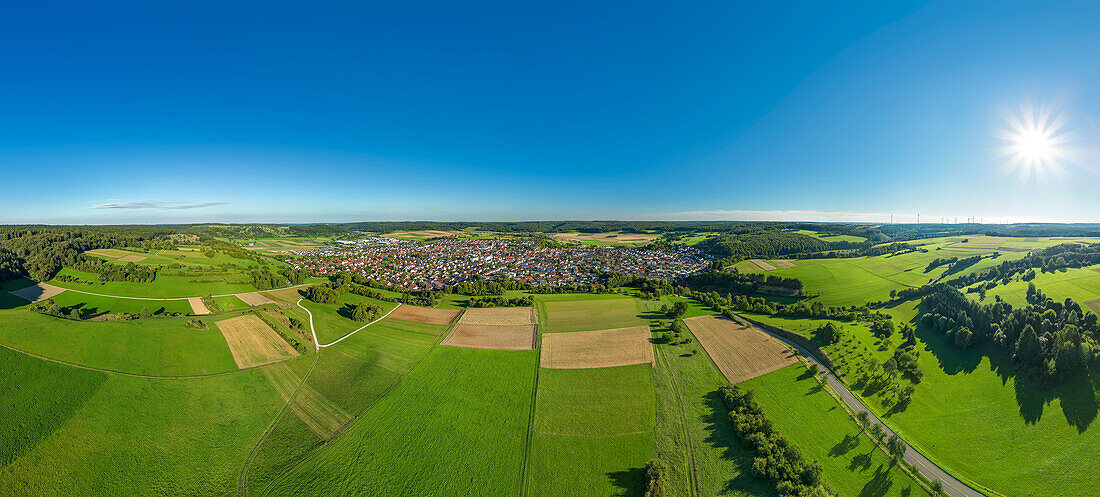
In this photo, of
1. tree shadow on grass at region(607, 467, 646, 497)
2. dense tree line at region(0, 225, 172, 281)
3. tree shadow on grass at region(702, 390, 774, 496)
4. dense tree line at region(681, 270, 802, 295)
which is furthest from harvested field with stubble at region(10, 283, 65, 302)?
dense tree line at region(681, 270, 802, 295)

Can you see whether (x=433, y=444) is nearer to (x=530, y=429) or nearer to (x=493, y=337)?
(x=530, y=429)

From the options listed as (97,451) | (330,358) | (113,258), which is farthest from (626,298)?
(113,258)

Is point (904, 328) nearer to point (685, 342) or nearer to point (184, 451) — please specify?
point (685, 342)

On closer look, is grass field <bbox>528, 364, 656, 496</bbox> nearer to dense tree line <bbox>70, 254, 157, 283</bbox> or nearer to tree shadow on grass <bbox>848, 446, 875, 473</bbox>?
tree shadow on grass <bbox>848, 446, 875, 473</bbox>

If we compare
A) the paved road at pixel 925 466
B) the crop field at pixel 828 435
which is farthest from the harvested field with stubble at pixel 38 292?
the paved road at pixel 925 466

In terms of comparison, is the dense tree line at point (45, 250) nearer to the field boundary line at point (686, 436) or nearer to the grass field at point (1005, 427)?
the field boundary line at point (686, 436)

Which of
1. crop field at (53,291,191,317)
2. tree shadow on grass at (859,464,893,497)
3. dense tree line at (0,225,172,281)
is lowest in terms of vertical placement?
tree shadow on grass at (859,464,893,497)
